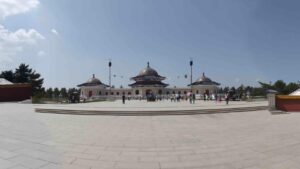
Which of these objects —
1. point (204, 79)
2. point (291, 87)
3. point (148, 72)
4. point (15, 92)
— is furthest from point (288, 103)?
point (291, 87)

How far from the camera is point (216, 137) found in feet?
24.7

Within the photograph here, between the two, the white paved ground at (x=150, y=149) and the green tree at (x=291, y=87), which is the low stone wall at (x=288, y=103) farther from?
the green tree at (x=291, y=87)

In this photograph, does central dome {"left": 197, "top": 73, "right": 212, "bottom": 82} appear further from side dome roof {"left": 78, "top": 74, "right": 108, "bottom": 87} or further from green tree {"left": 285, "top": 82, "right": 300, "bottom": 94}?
side dome roof {"left": 78, "top": 74, "right": 108, "bottom": 87}

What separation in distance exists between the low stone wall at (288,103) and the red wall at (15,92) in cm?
3234

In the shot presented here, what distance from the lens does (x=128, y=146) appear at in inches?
252

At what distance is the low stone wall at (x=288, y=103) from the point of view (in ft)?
52.7

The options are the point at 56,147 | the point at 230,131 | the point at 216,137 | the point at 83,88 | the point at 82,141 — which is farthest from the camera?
the point at 83,88

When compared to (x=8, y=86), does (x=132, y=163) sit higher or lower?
lower

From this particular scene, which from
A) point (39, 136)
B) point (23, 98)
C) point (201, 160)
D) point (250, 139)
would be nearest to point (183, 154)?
point (201, 160)

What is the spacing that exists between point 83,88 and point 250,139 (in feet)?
181

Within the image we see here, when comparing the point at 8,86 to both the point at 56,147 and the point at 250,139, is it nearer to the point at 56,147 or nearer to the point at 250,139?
Result: the point at 56,147

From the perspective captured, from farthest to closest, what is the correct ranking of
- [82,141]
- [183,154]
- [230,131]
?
[230,131] < [82,141] < [183,154]

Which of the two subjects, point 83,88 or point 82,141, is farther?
point 83,88

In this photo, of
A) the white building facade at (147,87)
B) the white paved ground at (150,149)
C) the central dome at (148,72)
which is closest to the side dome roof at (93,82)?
the white building facade at (147,87)
